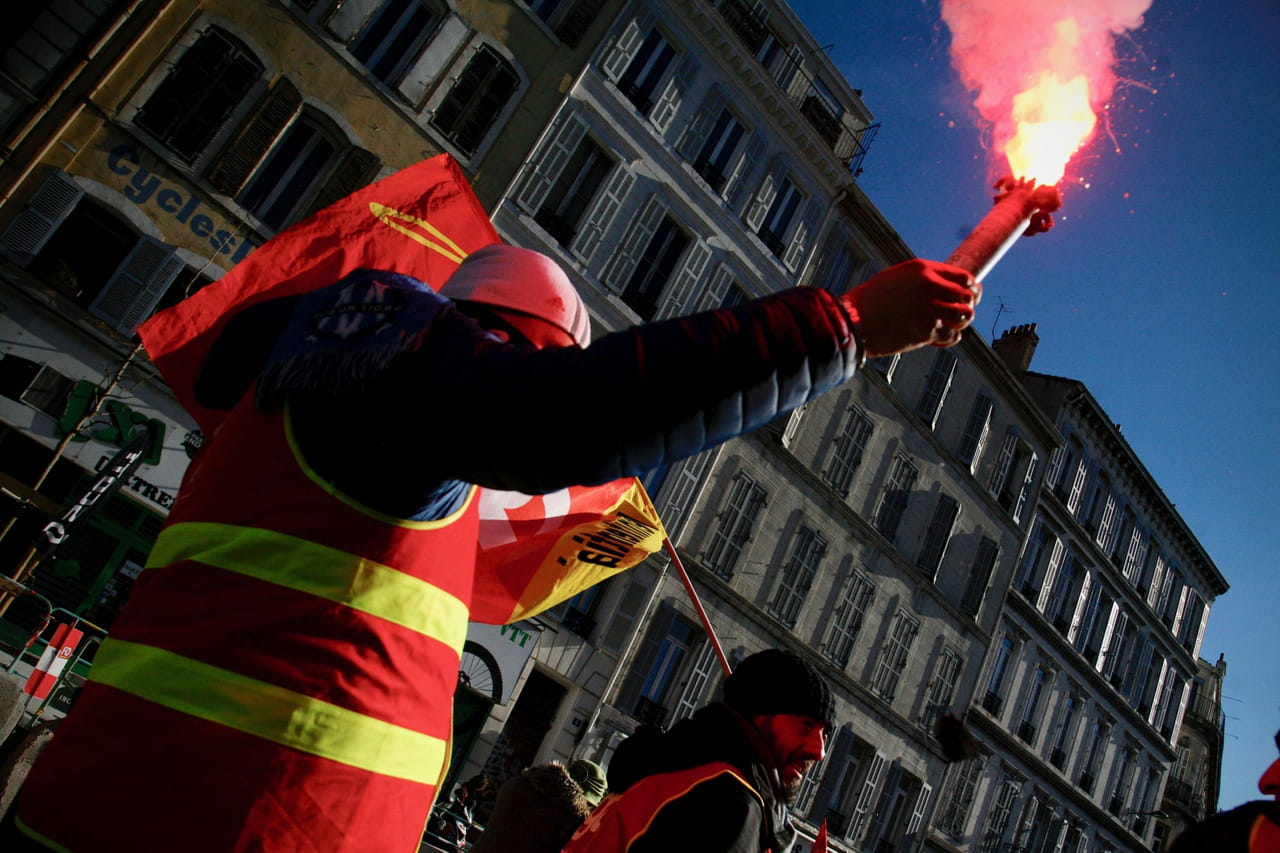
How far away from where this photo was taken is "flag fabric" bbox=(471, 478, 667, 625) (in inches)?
86.1

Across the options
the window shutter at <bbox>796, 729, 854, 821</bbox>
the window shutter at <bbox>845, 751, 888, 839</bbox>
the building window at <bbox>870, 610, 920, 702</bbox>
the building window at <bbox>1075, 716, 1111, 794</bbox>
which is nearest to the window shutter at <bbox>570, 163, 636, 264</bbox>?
the building window at <bbox>870, 610, 920, 702</bbox>

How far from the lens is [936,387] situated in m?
23.7

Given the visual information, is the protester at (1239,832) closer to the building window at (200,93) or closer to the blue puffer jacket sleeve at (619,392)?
the blue puffer jacket sleeve at (619,392)

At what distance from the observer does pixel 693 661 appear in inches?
711

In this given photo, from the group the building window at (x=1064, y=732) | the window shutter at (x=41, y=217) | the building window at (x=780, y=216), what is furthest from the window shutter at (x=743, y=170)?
the building window at (x=1064, y=732)

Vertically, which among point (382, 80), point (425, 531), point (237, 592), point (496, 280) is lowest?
point (237, 592)

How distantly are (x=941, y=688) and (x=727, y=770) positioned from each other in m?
24.1

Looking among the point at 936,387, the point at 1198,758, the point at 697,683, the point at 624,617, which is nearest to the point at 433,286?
the point at 624,617

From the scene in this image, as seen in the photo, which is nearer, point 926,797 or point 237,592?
point 237,592

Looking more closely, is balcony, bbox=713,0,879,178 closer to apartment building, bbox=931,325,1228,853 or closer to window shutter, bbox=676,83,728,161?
window shutter, bbox=676,83,728,161

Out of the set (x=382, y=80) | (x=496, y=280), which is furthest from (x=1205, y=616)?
(x=496, y=280)

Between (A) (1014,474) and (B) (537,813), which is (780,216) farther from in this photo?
(B) (537,813)

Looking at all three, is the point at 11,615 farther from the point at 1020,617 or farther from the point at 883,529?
the point at 1020,617

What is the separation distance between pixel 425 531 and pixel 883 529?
72.4 feet
